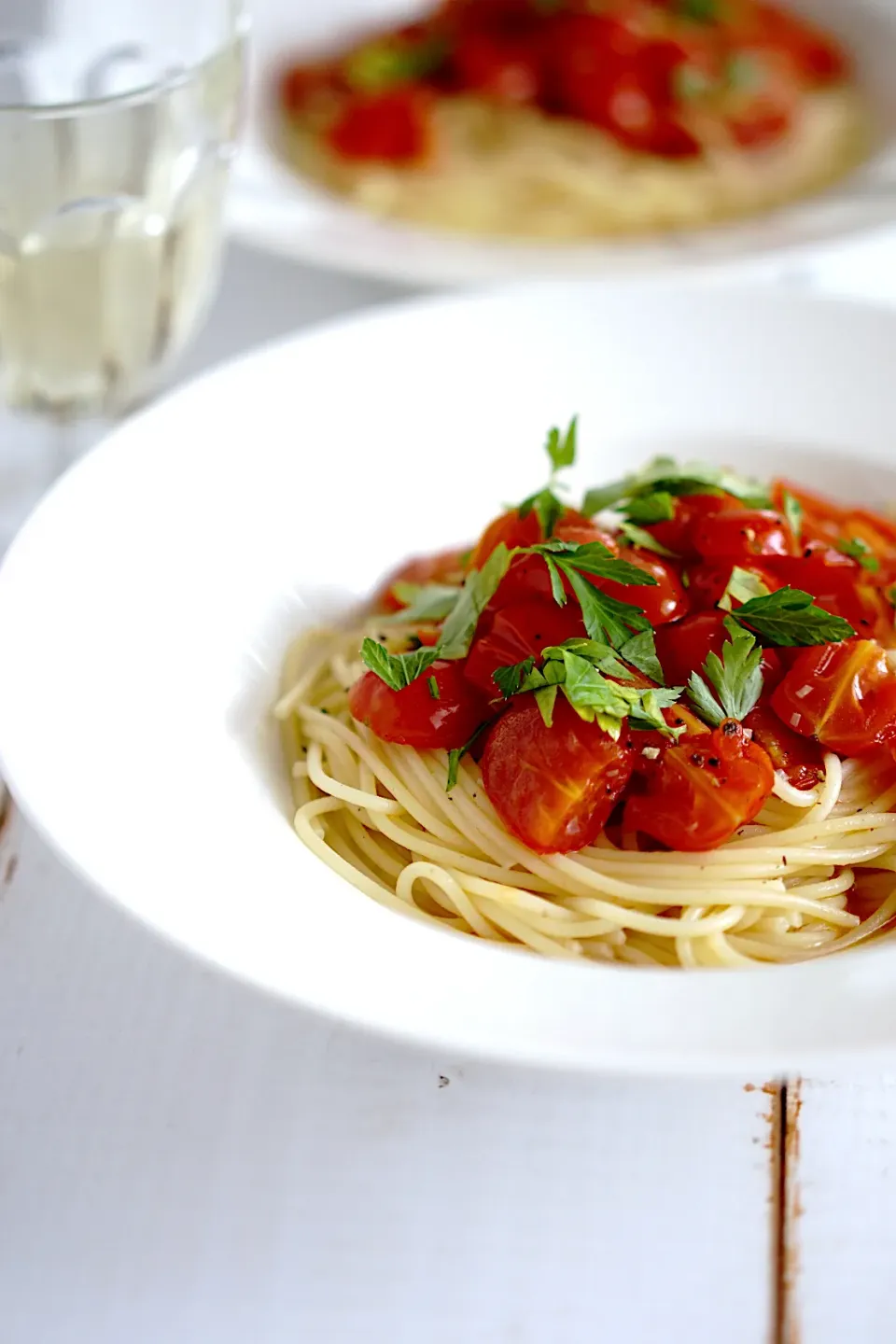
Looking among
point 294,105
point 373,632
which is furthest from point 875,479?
point 294,105

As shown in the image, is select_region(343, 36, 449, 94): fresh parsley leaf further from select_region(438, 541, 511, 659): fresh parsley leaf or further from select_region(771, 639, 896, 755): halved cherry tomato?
select_region(771, 639, 896, 755): halved cherry tomato

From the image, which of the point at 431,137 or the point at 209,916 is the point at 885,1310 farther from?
the point at 431,137

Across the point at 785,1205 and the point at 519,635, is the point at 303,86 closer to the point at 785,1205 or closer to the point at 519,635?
the point at 519,635

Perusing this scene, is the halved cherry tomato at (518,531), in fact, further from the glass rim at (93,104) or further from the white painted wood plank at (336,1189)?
the glass rim at (93,104)

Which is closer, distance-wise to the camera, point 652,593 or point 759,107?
point 652,593

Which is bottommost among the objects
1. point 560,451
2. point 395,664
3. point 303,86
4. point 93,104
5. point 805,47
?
point 303,86

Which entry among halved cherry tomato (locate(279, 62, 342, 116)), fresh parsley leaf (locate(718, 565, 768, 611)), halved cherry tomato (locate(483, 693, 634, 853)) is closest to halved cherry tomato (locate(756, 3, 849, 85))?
halved cherry tomato (locate(279, 62, 342, 116))

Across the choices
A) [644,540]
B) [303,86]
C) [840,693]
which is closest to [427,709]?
[644,540]
